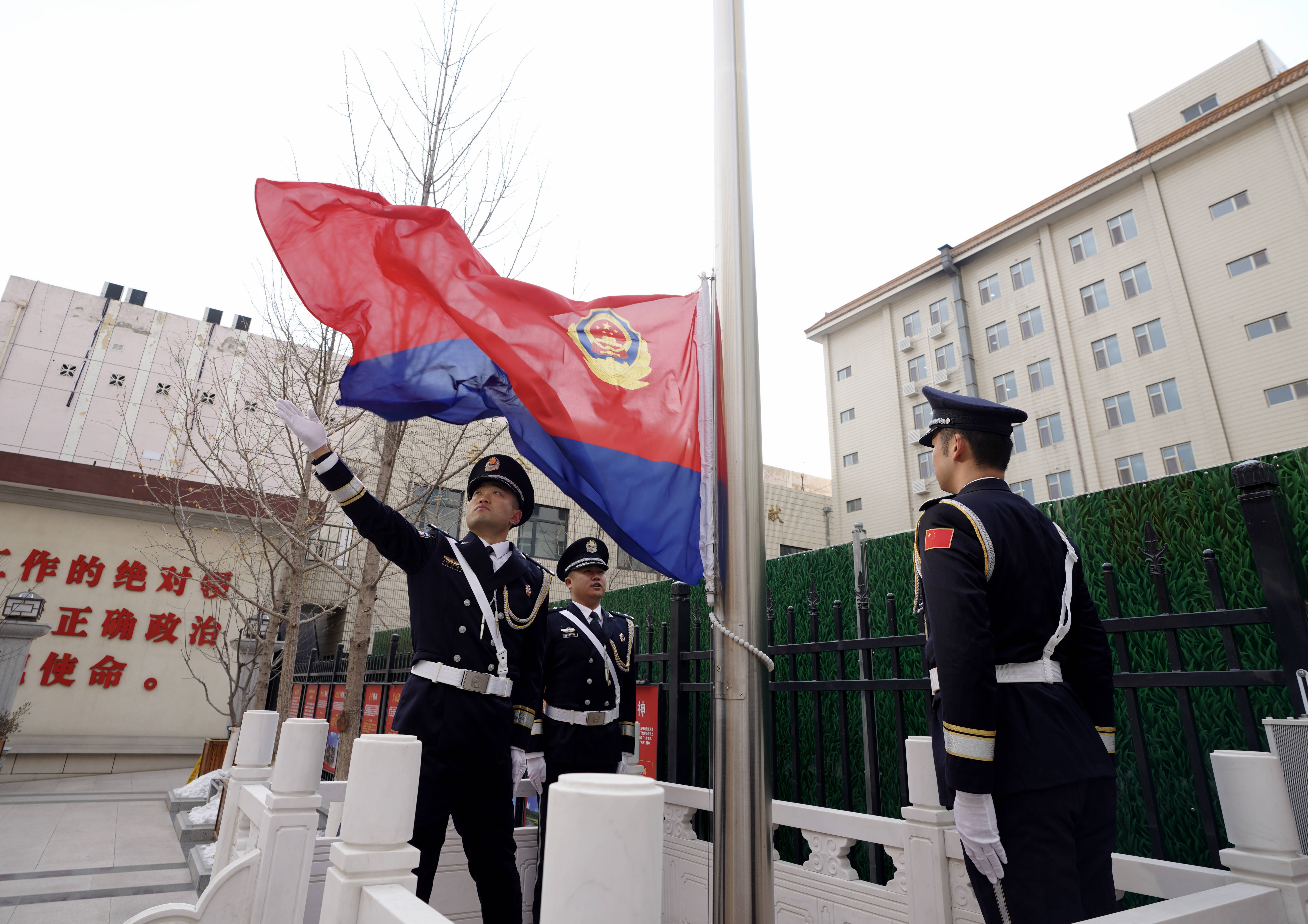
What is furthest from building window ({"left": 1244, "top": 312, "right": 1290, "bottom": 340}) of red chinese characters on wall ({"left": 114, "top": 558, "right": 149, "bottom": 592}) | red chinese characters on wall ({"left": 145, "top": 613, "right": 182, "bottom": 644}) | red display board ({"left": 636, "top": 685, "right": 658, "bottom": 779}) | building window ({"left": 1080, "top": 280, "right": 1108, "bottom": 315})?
red chinese characters on wall ({"left": 114, "top": 558, "right": 149, "bottom": 592})

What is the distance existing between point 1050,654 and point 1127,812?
1.71m

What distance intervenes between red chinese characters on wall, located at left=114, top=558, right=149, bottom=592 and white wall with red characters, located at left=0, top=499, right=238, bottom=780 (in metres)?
0.02

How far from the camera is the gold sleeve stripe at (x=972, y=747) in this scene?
189cm

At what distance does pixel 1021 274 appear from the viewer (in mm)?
26125

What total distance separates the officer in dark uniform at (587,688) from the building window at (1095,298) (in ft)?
82.9

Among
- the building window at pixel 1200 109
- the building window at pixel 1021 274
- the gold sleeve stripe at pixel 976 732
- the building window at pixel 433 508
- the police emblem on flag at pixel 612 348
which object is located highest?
the building window at pixel 1200 109

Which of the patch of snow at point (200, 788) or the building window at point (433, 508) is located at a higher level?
the building window at point (433, 508)

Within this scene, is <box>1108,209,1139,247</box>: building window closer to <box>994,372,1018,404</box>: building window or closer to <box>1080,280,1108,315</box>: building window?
<box>1080,280,1108,315</box>: building window

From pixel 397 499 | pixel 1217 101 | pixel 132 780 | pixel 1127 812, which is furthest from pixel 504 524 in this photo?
pixel 1217 101

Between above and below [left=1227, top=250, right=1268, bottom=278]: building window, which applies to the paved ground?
below

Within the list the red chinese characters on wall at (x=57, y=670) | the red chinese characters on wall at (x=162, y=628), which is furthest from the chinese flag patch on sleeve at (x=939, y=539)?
the red chinese characters on wall at (x=57, y=670)

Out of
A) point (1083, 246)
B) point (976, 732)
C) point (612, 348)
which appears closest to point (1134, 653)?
point (976, 732)

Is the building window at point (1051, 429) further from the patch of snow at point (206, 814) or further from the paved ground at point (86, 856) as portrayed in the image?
the paved ground at point (86, 856)

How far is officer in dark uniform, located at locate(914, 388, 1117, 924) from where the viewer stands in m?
1.89
